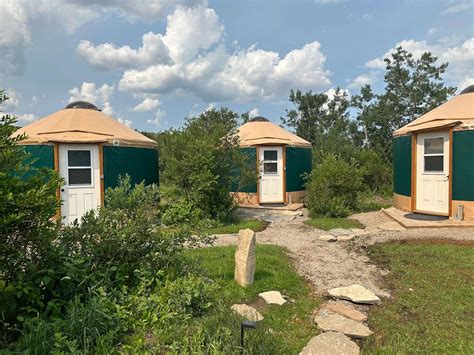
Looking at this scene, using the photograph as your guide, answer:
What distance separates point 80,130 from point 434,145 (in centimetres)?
849

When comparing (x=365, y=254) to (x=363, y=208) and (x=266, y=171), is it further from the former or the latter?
(x=266, y=171)

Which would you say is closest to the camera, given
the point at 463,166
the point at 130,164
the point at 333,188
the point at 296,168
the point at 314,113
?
the point at 463,166

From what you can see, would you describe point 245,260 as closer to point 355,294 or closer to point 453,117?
point 355,294

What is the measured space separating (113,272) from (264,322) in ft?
4.85

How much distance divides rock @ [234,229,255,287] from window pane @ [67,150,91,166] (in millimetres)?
5533

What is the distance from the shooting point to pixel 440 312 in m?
3.45

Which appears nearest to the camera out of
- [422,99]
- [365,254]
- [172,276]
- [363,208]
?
[172,276]

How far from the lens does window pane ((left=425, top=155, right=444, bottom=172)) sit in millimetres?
7992

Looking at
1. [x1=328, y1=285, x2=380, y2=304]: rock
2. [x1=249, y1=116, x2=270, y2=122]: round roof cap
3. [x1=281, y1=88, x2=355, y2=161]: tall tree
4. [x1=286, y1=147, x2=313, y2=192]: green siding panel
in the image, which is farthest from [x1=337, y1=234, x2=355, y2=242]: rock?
[x1=281, y1=88, x2=355, y2=161]: tall tree

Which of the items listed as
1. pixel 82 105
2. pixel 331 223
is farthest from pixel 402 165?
pixel 82 105

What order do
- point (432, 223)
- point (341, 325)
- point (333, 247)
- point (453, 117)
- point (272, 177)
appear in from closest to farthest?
point (341, 325) < point (333, 247) < point (432, 223) < point (453, 117) < point (272, 177)

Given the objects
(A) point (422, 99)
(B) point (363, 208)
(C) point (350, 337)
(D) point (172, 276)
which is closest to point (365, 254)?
(C) point (350, 337)

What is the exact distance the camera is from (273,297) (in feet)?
12.0

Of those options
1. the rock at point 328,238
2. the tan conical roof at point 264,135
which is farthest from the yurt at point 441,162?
the tan conical roof at point 264,135
